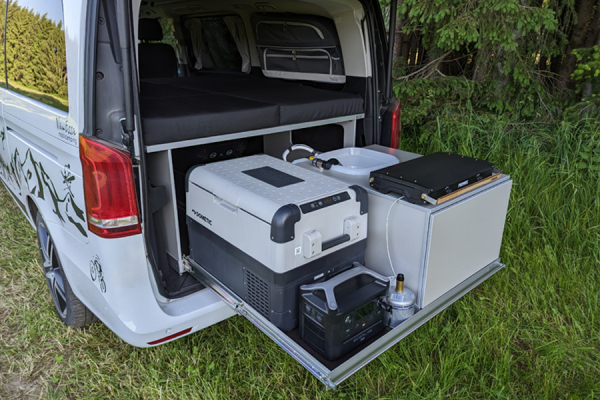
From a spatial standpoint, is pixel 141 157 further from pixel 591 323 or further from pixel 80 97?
pixel 591 323

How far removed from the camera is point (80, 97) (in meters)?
1.60

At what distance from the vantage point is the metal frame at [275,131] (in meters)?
1.93

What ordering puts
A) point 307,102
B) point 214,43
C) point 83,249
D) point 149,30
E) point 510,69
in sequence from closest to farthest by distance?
point 83,249 < point 307,102 < point 149,30 < point 510,69 < point 214,43

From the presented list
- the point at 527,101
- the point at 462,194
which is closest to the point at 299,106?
the point at 462,194

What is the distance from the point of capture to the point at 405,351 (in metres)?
2.20

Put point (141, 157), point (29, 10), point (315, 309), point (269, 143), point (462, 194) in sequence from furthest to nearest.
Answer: point (269, 143)
point (29, 10)
point (462, 194)
point (141, 157)
point (315, 309)

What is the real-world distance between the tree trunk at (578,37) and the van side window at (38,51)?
15.5 ft

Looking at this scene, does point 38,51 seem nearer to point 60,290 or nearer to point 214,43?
point 60,290

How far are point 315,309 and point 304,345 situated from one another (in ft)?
0.57

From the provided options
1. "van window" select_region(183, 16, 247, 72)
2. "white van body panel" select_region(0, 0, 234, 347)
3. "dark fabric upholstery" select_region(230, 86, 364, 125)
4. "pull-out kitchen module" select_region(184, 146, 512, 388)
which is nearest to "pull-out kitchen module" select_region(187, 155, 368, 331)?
"pull-out kitchen module" select_region(184, 146, 512, 388)

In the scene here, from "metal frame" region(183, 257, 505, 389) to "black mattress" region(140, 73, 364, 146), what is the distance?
0.63 m

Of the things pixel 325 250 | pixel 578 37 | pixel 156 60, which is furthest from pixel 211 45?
pixel 578 37

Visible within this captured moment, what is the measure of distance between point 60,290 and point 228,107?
4.23 ft

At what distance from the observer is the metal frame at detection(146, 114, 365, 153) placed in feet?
6.34
